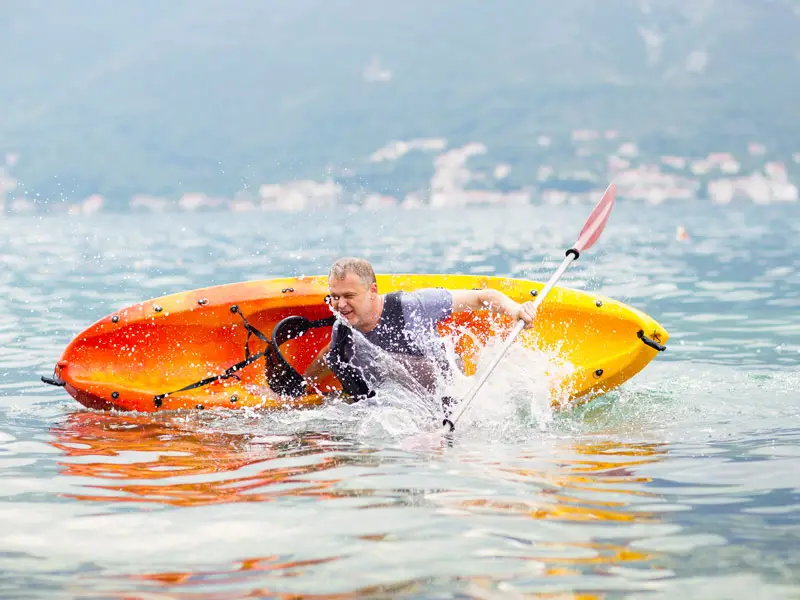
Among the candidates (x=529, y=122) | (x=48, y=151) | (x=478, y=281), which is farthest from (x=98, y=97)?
(x=478, y=281)

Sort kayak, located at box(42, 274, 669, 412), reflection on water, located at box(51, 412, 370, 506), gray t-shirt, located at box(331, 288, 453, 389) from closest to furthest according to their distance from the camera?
reflection on water, located at box(51, 412, 370, 506) < gray t-shirt, located at box(331, 288, 453, 389) < kayak, located at box(42, 274, 669, 412)

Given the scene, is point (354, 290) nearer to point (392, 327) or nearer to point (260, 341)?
point (392, 327)

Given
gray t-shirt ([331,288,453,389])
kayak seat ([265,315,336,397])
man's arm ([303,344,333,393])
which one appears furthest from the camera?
kayak seat ([265,315,336,397])

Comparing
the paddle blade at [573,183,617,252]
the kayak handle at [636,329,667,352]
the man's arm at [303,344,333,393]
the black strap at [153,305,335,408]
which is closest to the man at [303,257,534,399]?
the man's arm at [303,344,333,393]

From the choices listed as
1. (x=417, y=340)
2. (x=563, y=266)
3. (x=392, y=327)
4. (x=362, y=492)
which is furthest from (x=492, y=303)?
(x=362, y=492)

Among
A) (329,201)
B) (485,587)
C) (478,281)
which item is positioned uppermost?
(329,201)

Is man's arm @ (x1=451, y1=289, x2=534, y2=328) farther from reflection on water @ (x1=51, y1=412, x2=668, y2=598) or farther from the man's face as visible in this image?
reflection on water @ (x1=51, y1=412, x2=668, y2=598)

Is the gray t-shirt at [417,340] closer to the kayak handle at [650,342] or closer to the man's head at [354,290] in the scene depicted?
the man's head at [354,290]

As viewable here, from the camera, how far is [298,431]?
7.67 metres

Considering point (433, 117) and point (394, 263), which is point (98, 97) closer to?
point (433, 117)

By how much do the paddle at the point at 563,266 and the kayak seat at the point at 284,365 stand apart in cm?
160

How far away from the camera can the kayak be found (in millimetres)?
8719

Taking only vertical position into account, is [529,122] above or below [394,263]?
above

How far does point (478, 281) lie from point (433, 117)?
181816 mm
